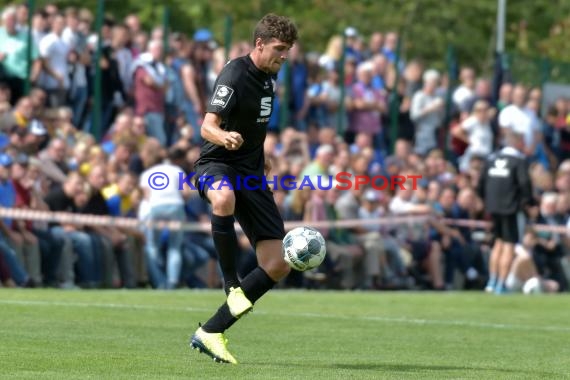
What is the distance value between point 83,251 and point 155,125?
3744 mm

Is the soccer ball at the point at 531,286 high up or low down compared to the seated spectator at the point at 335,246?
down

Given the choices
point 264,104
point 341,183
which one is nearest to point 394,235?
point 341,183

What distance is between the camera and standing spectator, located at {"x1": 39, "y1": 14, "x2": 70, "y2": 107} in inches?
791

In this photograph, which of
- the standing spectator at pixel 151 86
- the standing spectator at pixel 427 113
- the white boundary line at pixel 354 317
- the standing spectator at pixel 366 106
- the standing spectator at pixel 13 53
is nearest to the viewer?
the white boundary line at pixel 354 317

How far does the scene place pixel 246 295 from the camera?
30.6ft

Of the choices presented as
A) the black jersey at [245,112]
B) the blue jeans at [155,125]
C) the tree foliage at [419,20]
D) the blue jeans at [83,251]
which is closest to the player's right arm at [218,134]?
the black jersey at [245,112]

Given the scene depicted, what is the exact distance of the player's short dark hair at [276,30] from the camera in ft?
31.0

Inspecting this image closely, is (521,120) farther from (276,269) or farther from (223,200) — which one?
(223,200)

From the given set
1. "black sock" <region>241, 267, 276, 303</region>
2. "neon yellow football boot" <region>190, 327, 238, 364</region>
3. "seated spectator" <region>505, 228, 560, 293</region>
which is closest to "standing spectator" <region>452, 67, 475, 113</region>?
"seated spectator" <region>505, 228, 560, 293</region>

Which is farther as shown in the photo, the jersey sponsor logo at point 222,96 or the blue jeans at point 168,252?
the blue jeans at point 168,252

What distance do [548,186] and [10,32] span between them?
10.8 metres

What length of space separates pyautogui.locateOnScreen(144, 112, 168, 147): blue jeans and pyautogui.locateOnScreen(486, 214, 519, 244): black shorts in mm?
5212

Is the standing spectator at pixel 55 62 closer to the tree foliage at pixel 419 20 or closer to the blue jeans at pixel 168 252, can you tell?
the blue jeans at pixel 168 252

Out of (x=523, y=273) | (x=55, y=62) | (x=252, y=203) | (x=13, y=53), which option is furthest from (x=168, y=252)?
(x=252, y=203)
